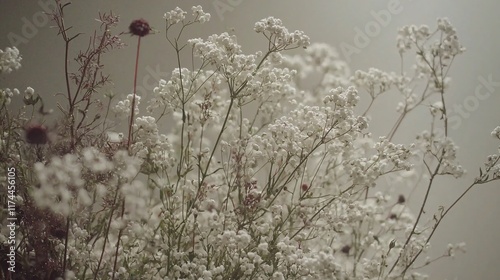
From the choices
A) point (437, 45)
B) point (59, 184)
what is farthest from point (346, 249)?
point (59, 184)

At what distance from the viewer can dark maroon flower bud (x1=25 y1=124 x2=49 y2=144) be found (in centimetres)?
75

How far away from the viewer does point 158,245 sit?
35.7 inches

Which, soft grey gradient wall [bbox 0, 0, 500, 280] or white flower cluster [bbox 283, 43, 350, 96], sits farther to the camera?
soft grey gradient wall [bbox 0, 0, 500, 280]

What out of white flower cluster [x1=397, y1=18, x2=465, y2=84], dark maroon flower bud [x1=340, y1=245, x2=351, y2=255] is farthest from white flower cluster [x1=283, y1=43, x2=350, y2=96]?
dark maroon flower bud [x1=340, y1=245, x2=351, y2=255]

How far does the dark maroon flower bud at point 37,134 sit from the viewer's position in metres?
0.75

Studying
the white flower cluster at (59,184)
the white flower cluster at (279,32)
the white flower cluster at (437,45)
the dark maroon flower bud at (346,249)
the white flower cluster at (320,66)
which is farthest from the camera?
the white flower cluster at (320,66)

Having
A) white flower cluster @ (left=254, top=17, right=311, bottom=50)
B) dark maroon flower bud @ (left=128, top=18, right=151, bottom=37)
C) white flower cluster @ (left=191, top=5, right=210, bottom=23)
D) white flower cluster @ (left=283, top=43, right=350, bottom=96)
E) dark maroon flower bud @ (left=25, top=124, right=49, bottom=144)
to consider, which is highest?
white flower cluster @ (left=283, top=43, right=350, bottom=96)

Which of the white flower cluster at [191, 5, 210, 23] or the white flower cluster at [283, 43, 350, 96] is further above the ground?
the white flower cluster at [283, 43, 350, 96]

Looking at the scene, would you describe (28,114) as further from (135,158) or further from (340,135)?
(340,135)

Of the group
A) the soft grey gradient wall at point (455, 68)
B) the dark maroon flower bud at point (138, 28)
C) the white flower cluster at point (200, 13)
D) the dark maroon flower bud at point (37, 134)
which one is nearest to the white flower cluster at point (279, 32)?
the white flower cluster at point (200, 13)

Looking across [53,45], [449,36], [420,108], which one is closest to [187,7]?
[53,45]

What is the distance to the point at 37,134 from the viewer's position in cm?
75

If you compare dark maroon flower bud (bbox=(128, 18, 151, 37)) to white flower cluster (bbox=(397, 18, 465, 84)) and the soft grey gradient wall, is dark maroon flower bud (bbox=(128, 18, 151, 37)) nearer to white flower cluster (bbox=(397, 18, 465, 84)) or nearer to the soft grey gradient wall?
white flower cluster (bbox=(397, 18, 465, 84))

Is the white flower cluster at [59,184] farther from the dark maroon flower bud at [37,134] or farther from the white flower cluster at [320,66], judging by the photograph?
the white flower cluster at [320,66]
